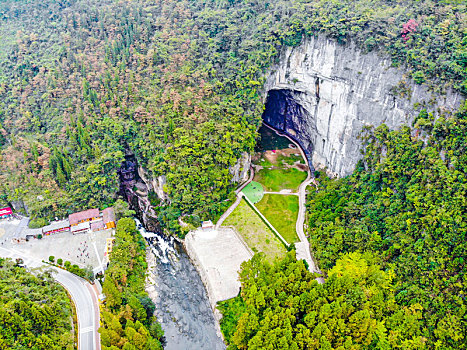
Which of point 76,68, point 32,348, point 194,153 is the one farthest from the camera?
point 76,68

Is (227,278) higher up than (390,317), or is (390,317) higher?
(390,317)

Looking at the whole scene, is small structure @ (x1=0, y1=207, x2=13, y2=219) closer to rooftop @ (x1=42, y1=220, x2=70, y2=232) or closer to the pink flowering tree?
rooftop @ (x1=42, y1=220, x2=70, y2=232)

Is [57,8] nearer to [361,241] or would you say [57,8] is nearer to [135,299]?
[135,299]

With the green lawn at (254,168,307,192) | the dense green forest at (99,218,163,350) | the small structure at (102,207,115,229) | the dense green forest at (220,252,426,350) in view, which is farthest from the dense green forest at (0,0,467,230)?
the dense green forest at (220,252,426,350)

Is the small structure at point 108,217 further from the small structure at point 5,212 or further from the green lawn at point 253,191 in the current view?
the green lawn at point 253,191

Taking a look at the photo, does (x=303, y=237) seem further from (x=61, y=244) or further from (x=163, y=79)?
(x=163, y=79)

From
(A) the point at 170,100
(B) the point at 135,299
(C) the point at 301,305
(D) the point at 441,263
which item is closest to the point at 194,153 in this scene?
(A) the point at 170,100

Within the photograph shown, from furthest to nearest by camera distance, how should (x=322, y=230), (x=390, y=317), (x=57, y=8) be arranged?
(x=57, y=8) < (x=322, y=230) < (x=390, y=317)

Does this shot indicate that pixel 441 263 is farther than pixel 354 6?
No

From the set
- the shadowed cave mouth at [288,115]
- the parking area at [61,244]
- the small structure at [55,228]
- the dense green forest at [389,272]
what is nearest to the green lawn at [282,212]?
the dense green forest at [389,272]
